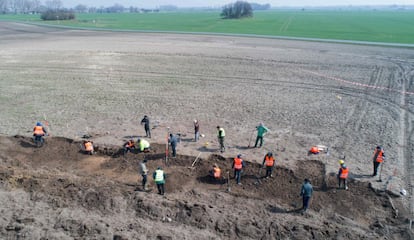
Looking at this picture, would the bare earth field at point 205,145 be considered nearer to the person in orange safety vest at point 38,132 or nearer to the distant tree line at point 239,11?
the person in orange safety vest at point 38,132

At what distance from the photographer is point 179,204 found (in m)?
12.1

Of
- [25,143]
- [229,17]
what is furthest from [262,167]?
[229,17]

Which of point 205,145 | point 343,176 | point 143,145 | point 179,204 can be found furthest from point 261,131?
point 179,204

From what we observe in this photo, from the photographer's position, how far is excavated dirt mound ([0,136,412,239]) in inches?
432

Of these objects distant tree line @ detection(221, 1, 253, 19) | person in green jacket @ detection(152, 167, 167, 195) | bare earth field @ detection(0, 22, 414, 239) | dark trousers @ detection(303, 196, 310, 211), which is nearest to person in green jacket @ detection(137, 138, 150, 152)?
bare earth field @ detection(0, 22, 414, 239)

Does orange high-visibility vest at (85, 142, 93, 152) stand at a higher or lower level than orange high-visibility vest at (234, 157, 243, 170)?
lower

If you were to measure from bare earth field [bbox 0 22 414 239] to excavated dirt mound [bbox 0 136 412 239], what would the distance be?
0.17 ft

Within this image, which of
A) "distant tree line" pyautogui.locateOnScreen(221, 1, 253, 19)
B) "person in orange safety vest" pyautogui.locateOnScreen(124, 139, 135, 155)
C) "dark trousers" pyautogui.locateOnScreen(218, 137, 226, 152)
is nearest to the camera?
"person in orange safety vest" pyautogui.locateOnScreen(124, 139, 135, 155)

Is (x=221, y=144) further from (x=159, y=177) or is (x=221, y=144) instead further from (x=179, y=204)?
(x=179, y=204)

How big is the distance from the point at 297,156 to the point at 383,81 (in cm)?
1921

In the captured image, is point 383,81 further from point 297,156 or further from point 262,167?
point 262,167

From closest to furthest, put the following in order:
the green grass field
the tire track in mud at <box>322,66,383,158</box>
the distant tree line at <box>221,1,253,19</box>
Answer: the tire track in mud at <box>322,66,383,158</box> → the green grass field → the distant tree line at <box>221,1,253,19</box>

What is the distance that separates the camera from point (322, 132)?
19234 mm

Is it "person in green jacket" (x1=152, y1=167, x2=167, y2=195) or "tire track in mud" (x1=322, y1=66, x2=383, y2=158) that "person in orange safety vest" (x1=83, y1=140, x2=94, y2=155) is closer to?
"person in green jacket" (x1=152, y1=167, x2=167, y2=195)
